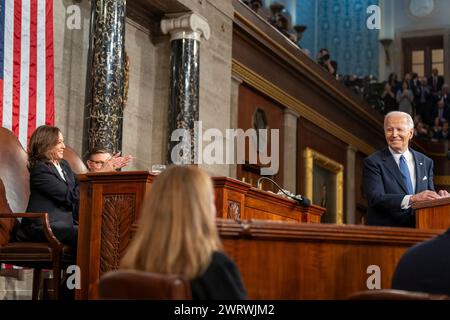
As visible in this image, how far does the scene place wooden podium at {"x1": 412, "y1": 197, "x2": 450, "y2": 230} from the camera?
16.7 feet

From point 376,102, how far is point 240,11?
329 inches

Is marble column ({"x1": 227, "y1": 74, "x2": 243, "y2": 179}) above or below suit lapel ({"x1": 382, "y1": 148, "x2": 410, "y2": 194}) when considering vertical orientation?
above

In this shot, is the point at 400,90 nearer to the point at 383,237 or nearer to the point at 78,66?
the point at 78,66

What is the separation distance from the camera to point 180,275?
8.42 ft

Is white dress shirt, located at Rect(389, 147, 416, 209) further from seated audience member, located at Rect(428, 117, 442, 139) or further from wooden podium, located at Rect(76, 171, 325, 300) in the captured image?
seated audience member, located at Rect(428, 117, 442, 139)

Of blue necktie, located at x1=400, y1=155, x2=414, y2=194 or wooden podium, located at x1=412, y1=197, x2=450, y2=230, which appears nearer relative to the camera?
wooden podium, located at x1=412, y1=197, x2=450, y2=230

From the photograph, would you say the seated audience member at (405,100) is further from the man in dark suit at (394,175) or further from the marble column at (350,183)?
the man in dark suit at (394,175)

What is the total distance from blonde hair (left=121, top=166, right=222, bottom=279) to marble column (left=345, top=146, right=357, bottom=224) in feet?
45.5

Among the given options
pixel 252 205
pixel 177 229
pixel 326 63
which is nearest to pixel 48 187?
pixel 252 205

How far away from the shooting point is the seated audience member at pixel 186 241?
264 centimetres

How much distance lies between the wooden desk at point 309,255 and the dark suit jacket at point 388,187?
1422 millimetres

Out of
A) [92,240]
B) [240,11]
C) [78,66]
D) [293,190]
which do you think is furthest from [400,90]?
[92,240]

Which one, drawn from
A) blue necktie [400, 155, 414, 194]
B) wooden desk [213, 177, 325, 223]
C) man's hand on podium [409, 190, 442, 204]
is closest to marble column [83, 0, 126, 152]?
wooden desk [213, 177, 325, 223]

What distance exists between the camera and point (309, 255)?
3.91 m
